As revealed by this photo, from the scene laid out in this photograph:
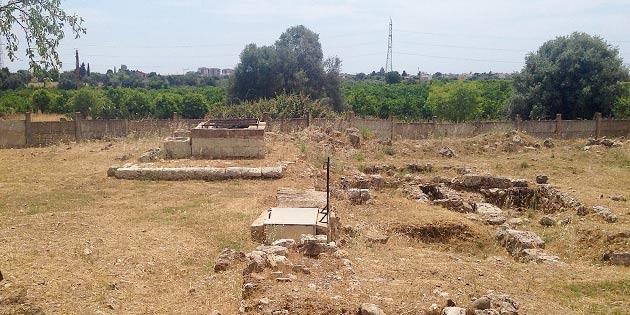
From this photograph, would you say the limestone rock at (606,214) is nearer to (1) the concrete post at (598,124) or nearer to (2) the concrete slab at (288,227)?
(2) the concrete slab at (288,227)

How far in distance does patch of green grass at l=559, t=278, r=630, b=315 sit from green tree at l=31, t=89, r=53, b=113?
38.7 metres

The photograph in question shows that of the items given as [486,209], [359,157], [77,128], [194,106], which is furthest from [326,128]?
[194,106]

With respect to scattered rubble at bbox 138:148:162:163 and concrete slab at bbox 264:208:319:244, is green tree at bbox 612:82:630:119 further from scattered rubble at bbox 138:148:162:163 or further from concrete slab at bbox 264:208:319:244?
concrete slab at bbox 264:208:319:244

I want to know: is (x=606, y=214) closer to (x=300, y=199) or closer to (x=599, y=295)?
(x=599, y=295)

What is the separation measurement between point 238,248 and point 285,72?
1133 inches

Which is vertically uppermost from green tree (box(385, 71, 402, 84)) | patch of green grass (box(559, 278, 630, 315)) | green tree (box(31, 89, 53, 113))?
green tree (box(385, 71, 402, 84))

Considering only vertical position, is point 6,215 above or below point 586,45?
below

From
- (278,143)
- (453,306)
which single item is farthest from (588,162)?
(453,306)

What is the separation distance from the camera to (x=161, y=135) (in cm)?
2322

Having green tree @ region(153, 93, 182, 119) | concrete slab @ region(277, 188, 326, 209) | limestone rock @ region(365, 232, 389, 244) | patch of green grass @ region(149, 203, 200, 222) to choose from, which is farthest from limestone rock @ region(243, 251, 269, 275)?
green tree @ region(153, 93, 182, 119)

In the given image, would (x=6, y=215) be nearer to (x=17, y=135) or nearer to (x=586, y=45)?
(x=17, y=135)

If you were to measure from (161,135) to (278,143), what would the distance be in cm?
688

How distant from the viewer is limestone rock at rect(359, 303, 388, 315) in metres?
5.00

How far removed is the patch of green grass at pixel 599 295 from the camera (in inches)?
232
